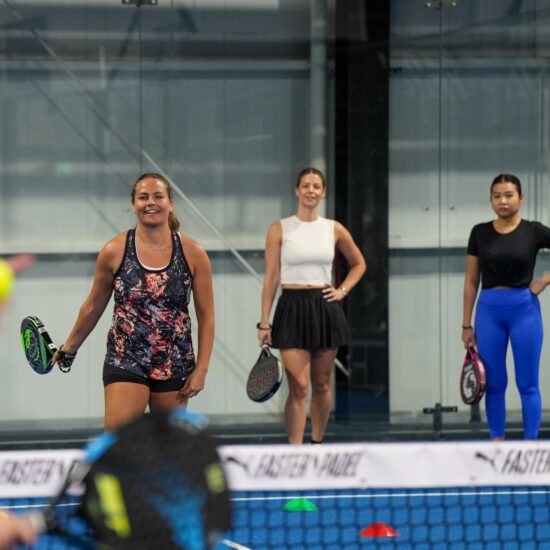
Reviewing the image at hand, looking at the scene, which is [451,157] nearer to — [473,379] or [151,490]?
[473,379]

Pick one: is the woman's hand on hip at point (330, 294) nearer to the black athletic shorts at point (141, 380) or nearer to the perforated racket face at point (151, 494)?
the black athletic shorts at point (141, 380)

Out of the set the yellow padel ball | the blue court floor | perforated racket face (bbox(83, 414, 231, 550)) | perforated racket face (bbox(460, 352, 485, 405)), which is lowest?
the blue court floor

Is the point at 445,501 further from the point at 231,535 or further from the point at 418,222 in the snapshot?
the point at 418,222

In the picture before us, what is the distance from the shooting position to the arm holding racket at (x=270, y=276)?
8.33 meters

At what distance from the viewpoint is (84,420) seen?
403 inches

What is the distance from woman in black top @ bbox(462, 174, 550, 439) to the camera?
812 cm

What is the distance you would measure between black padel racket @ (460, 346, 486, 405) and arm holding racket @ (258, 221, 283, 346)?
1.14m

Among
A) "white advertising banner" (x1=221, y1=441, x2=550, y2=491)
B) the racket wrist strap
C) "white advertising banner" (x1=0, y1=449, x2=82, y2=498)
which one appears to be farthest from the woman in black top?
"white advertising banner" (x1=0, y1=449, x2=82, y2=498)

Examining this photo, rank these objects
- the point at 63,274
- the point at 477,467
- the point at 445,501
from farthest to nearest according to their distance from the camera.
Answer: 1. the point at 63,274
2. the point at 445,501
3. the point at 477,467

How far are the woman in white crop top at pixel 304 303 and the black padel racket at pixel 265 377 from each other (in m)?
0.10

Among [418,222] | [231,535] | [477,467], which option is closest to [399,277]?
[418,222]

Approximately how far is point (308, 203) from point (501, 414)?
5.25 feet

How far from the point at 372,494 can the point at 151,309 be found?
2.34 meters

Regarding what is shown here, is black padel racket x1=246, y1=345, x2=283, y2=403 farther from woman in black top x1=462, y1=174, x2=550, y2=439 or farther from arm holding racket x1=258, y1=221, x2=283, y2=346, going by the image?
woman in black top x1=462, y1=174, x2=550, y2=439
